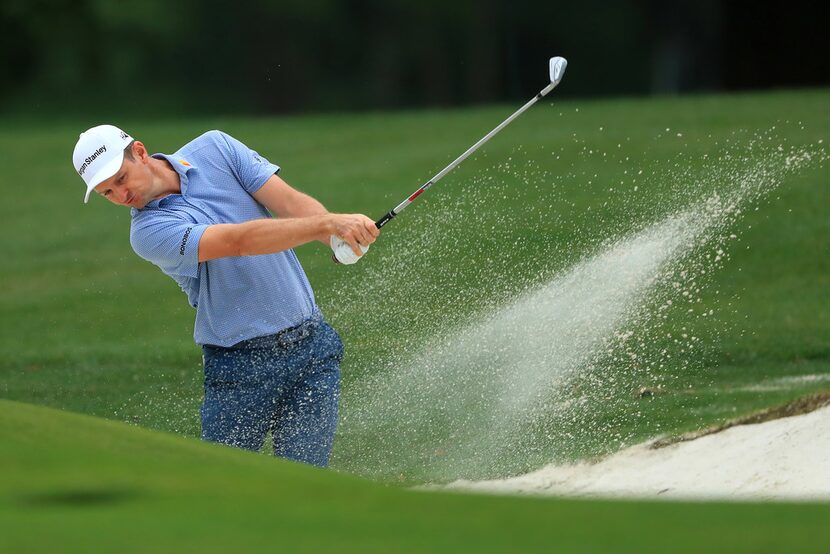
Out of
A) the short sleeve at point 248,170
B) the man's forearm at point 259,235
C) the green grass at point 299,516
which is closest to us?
the green grass at point 299,516

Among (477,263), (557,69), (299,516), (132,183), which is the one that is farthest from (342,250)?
(477,263)

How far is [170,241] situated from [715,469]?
237 centimetres

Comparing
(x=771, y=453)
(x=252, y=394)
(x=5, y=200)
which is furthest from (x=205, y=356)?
(x=5, y=200)

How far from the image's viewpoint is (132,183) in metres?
4.09

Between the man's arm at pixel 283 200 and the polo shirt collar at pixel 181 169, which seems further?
the man's arm at pixel 283 200

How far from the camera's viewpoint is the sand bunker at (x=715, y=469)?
4.98 metres

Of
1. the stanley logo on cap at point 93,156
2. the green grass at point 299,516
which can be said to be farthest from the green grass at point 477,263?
the green grass at point 299,516

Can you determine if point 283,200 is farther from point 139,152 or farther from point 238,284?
point 139,152

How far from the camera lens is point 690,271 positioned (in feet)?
27.5

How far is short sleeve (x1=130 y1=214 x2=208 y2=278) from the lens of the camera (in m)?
4.02

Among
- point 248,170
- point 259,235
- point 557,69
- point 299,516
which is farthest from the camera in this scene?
point 557,69

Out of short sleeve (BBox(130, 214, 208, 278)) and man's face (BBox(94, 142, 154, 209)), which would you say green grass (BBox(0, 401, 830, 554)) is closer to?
short sleeve (BBox(130, 214, 208, 278))

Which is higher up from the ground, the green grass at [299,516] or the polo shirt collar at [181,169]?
the polo shirt collar at [181,169]

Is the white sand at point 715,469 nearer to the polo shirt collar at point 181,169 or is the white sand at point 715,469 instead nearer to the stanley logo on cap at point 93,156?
the polo shirt collar at point 181,169
